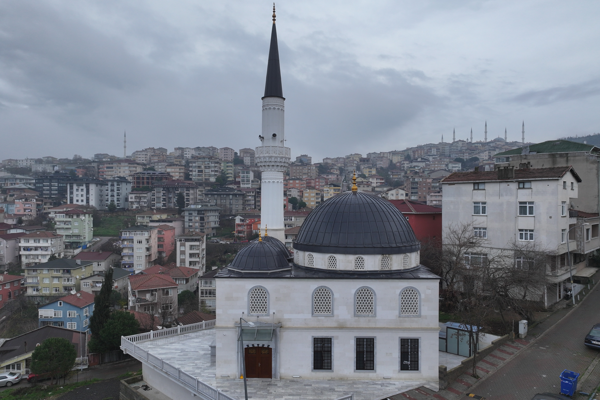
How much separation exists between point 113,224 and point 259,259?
64.0 metres

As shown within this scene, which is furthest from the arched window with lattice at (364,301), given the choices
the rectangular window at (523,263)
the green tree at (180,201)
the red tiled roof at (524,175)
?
the green tree at (180,201)

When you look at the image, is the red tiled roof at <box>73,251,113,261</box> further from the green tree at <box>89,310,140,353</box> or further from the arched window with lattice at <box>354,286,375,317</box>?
the arched window with lattice at <box>354,286,375,317</box>

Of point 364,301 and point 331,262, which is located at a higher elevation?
point 331,262

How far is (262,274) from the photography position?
52.1 ft

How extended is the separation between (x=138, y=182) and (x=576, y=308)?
289ft

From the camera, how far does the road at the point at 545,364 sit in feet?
48.6

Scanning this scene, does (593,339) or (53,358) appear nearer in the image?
(593,339)

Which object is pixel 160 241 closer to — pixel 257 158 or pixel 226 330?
pixel 257 158

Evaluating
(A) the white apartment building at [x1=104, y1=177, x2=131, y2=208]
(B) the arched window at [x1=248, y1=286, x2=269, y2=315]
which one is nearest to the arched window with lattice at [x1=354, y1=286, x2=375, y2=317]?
(B) the arched window at [x1=248, y1=286, x2=269, y2=315]

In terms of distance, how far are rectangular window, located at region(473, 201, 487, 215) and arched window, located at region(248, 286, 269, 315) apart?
17004mm

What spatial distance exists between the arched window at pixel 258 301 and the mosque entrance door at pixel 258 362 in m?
1.48

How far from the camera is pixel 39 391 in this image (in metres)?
23.0

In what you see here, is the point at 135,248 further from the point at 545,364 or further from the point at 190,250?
the point at 545,364

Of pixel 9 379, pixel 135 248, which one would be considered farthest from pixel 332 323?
pixel 135 248
